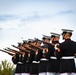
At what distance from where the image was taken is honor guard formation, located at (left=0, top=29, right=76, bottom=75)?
12375mm

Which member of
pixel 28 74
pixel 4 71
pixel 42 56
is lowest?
A: pixel 4 71

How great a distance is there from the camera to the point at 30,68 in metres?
16.4

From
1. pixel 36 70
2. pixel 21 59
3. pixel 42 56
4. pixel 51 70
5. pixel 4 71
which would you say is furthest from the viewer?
pixel 4 71

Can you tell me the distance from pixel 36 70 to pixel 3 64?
2039 centimetres

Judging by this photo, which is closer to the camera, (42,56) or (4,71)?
(42,56)

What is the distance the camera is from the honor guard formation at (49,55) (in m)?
12.4

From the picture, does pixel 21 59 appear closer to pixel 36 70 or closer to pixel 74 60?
pixel 36 70

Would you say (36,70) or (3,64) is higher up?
(36,70)

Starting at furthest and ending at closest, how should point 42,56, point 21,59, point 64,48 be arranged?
1. point 21,59
2. point 42,56
3. point 64,48

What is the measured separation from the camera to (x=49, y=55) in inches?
531

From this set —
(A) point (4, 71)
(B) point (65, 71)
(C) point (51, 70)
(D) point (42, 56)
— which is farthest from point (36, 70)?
(A) point (4, 71)

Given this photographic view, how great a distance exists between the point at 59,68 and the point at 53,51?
34.5 inches

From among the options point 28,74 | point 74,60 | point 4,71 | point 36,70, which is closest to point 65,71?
point 74,60

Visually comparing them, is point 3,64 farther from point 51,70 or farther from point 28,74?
point 51,70
